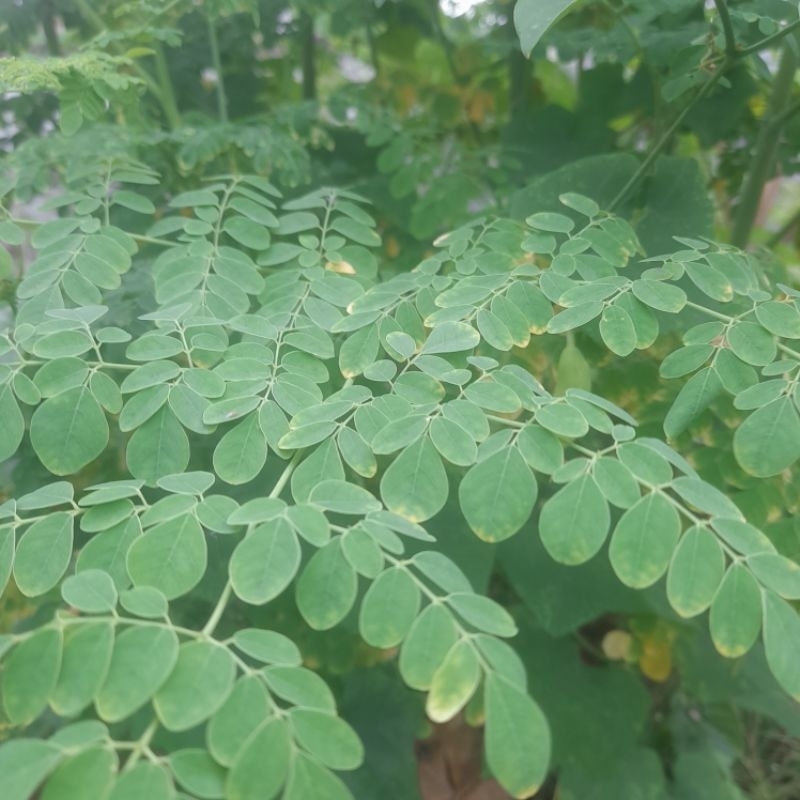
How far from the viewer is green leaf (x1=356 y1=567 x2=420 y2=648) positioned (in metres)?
0.42

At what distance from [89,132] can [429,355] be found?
60 centimetres

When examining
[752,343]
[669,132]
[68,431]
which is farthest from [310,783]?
[669,132]

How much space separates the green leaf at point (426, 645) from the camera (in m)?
0.40

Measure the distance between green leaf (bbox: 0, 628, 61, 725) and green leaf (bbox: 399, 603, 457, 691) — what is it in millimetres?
176

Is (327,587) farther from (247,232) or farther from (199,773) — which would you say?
(247,232)

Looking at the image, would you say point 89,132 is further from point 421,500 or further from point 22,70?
point 421,500

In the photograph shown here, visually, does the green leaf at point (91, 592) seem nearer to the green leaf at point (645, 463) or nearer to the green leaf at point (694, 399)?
the green leaf at point (645, 463)

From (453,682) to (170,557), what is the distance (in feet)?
0.60

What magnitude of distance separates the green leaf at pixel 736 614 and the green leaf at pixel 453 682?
0.14m

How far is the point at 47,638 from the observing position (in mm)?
384

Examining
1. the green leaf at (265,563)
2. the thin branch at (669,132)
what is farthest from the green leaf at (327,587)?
the thin branch at (669,132)

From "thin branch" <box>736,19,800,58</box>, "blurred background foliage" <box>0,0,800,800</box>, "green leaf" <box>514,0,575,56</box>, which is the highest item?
"green leaf" <box>514,0,575,56</box>

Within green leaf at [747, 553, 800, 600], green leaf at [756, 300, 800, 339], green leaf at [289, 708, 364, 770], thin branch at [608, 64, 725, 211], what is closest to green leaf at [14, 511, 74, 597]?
green leaf at [289, 708, 364, 770]

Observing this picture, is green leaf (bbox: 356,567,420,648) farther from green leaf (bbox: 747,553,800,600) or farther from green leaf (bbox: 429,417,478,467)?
green leaf (bbox: 747,553,800,600)
